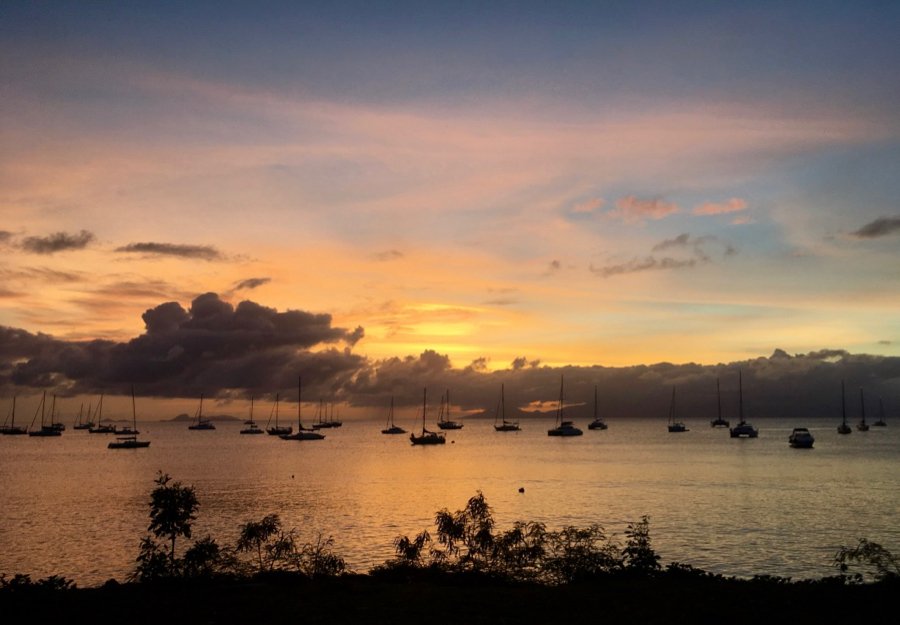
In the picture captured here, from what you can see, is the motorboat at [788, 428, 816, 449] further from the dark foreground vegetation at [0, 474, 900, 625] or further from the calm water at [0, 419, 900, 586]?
the dark foreground vegetation at [0, 474, 900, 625]

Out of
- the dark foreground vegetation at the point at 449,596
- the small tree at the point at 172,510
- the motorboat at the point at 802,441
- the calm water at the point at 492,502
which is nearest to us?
the dark foreground vegetation at the point at 449,596

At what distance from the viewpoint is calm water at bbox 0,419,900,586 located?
49656 mm

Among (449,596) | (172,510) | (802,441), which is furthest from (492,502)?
(802,441)

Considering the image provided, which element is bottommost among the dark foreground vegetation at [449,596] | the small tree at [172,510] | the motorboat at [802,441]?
the motorboat at [802,441]

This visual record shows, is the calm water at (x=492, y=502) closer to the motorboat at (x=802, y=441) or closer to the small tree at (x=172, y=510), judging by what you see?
the small tree at (x=172, y=510)

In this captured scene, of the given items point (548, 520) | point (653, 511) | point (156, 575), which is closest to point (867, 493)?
point (653, 511)

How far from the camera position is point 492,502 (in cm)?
Answer: 7925

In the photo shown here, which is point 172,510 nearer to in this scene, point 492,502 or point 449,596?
point 449,596

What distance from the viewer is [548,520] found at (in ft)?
211

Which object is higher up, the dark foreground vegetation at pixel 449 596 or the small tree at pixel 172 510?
the small tree at pixel 172 510

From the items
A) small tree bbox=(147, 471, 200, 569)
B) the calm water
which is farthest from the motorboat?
small tree bbox=(147, 471, 200, 569)

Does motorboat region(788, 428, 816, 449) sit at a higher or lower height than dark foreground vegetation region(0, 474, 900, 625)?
lower

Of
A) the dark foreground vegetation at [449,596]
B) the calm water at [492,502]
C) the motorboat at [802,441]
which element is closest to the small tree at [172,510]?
the dark foreground vegetation at [449,596]

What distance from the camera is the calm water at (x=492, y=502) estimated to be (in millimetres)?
49656
